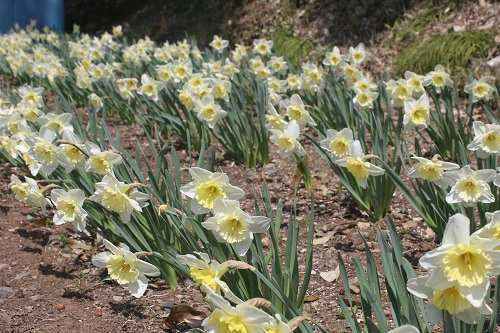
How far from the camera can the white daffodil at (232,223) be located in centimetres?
165

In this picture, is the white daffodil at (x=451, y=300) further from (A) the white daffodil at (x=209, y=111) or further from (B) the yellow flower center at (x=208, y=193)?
(A) the white daffodil at (x=209, y=111)

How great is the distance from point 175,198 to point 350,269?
801 mm

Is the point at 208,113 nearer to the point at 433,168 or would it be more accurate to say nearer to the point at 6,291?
the point at 6,291

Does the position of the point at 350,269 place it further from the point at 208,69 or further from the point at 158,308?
the point at 208,69

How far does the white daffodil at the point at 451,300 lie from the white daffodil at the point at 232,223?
51cm

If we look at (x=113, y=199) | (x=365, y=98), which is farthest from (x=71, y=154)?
(x=365, y=98)

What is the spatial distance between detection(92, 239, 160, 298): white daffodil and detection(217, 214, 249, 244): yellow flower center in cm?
28

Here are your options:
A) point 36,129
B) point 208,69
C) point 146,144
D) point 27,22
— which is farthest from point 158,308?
point 27,22

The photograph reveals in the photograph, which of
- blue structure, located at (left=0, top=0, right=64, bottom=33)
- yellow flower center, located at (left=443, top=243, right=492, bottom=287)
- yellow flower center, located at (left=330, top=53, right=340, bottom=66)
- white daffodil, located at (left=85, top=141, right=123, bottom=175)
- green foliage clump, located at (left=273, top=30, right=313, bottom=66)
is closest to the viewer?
yellow flower center, located at (left=443, top=243, right=492, bottom=287)

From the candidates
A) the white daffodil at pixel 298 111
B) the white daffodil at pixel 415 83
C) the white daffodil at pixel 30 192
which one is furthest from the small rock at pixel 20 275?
the white daffodil at pixel 415 83

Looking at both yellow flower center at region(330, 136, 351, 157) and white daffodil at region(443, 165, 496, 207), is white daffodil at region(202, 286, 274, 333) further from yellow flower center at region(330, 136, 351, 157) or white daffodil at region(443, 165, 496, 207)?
yellow flower center at region(330, 136, 351, 157)

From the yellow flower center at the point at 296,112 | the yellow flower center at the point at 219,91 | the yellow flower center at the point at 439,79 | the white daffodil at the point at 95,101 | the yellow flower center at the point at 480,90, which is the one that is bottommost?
the yellow flower center at the point at 296,112

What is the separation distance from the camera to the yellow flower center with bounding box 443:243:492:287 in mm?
1150

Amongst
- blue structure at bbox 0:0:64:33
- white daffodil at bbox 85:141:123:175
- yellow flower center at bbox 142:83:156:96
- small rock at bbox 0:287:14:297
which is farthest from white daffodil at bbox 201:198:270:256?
blue structure at bbox 0:0:64:33
